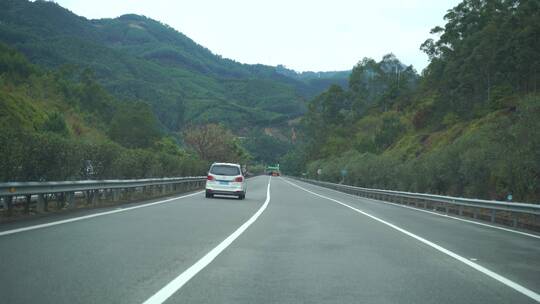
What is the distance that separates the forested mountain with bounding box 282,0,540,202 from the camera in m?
27.8

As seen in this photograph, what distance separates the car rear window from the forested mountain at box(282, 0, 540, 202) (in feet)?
39.1

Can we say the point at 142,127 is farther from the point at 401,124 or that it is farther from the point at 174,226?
the point at 174,226

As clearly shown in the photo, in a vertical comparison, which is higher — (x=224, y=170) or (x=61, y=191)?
(x=224, y=170)

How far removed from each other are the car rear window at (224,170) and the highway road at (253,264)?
1362 cm

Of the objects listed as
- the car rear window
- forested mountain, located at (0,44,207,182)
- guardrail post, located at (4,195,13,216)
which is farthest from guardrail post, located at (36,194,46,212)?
the car rear window

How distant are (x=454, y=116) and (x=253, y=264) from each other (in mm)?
85556

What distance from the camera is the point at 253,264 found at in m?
8.73

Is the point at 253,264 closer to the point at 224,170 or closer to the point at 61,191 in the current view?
the point at 61,191

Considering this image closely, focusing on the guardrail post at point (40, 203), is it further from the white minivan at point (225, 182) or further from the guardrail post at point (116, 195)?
the white minivan at point (225, 182)

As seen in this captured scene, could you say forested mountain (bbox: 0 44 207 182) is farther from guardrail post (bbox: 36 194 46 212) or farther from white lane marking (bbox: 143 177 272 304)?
white lane marking (bbox: 143 177 272 304)

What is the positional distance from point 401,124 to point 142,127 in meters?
69.9

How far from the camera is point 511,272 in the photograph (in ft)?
28.2

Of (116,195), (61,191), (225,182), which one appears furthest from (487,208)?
(61,191)

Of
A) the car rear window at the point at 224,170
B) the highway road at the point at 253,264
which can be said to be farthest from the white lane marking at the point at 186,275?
the car rear window at the point at 224,170
